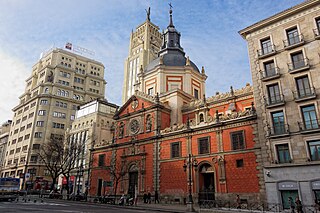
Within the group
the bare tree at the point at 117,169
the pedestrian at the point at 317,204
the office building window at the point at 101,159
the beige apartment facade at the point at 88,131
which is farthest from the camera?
the beige apartment facade at the point at 88,131

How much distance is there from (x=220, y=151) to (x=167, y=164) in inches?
309

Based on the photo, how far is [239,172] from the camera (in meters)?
26.7

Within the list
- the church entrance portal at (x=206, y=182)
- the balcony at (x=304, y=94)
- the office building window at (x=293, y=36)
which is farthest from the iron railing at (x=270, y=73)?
the church entrance portal at (x=206, y=182)

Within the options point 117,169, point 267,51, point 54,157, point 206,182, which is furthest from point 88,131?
point 267,51

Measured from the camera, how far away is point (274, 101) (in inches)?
1029

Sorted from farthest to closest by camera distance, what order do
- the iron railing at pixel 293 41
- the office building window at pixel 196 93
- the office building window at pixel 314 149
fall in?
the office building window at pixel 196 93, the iron railing at pixel 293 41, the office building window at pixel 314 149

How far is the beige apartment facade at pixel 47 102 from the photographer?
68.1 meters

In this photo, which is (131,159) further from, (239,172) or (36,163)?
(36,163)

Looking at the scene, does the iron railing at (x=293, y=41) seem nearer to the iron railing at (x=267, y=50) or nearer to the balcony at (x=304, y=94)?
the iron railing at (x=267, y=50)

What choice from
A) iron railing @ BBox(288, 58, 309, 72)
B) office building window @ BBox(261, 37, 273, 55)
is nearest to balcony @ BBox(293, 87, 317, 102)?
iron railing @ BBox(288, 58, 309, 72)

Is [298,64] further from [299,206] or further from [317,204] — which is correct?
[299,206]

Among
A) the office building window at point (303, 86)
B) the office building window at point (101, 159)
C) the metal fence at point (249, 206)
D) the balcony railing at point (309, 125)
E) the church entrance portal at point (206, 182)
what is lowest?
the metal fence at point (249, 206)

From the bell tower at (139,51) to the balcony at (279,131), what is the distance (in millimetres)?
51067

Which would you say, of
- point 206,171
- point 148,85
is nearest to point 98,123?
point 148,85
